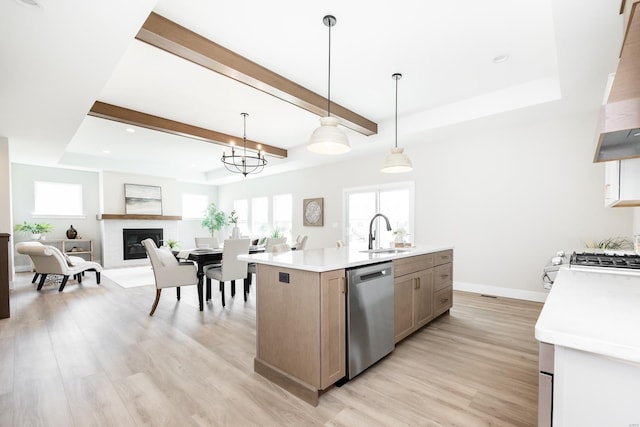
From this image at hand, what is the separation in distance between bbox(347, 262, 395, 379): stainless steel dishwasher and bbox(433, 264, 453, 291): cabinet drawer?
106 cm

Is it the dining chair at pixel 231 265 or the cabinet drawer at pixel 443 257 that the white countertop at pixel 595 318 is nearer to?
the cabinet drawer at pixel 443 257

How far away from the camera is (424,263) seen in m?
3.00

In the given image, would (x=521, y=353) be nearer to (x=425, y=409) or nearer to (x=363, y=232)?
(x=425, y=409)

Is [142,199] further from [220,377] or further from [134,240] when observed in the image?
[220,377]

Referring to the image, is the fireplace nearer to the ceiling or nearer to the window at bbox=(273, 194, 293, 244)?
the ceiling

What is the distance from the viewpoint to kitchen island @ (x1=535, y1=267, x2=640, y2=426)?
27.6 inches

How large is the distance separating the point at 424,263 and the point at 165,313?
124 inches

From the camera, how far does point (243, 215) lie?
9320 millimetres

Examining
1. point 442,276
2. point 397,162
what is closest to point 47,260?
point 397,162

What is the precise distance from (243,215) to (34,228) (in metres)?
4.88

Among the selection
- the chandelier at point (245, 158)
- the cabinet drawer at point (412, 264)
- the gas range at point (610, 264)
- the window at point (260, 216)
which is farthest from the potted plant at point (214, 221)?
the gas range at point (610, 264)

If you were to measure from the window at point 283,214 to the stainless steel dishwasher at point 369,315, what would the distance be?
219 inches

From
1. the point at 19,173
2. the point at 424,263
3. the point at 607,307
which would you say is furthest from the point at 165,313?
the point at 19,173

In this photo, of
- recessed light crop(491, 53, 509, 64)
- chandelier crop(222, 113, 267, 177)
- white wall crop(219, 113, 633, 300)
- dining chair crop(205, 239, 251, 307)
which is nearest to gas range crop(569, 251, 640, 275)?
recessed light crop(491, 53, 509, 64)
